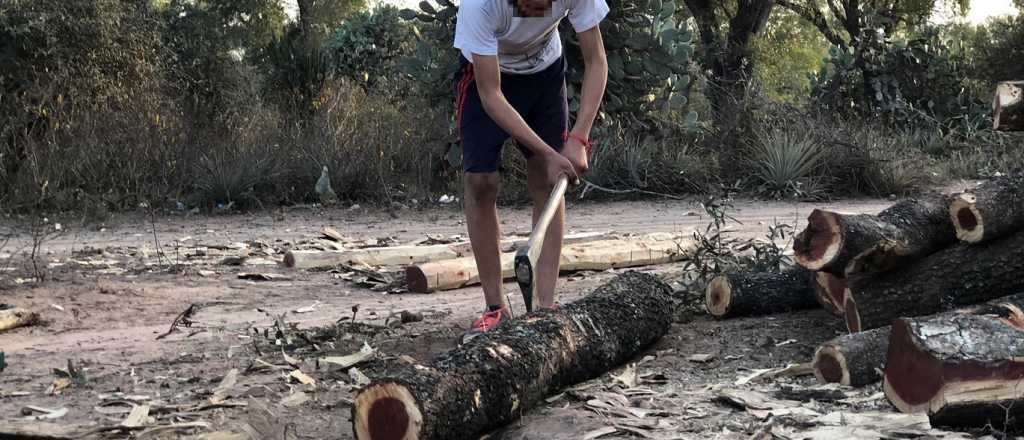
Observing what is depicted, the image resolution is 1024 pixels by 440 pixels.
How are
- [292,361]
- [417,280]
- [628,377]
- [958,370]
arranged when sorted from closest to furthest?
[958,370] < [628,377] < [292,361] < [417,280]

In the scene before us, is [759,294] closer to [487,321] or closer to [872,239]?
[872,239]

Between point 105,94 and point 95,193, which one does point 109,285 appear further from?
point 105,94

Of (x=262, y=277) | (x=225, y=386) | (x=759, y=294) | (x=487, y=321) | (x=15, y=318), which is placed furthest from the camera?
(x=262, y=277)

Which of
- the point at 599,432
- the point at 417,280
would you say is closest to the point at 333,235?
the point at 417,280

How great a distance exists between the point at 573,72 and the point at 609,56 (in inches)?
19.9

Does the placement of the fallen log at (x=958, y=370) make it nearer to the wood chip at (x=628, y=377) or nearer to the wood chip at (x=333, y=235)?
the wood chip at (x=628, y=377)

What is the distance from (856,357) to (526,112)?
1746mm

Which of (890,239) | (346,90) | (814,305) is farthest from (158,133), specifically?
(890,239)

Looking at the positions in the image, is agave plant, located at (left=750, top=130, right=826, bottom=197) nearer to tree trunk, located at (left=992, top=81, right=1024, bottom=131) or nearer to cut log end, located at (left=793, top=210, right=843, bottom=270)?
tree trunk, located at (left=992, top=81, right=1024, bottom=131)

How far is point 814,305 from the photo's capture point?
4992 mm

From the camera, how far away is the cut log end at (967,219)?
3988 mm

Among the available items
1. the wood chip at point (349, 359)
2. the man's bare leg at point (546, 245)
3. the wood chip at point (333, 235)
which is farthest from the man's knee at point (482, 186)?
the wood chip at point (333, 235)

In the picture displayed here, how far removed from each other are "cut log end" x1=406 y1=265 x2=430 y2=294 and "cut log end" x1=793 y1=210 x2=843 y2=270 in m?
2.48

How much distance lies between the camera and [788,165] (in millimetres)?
10383
